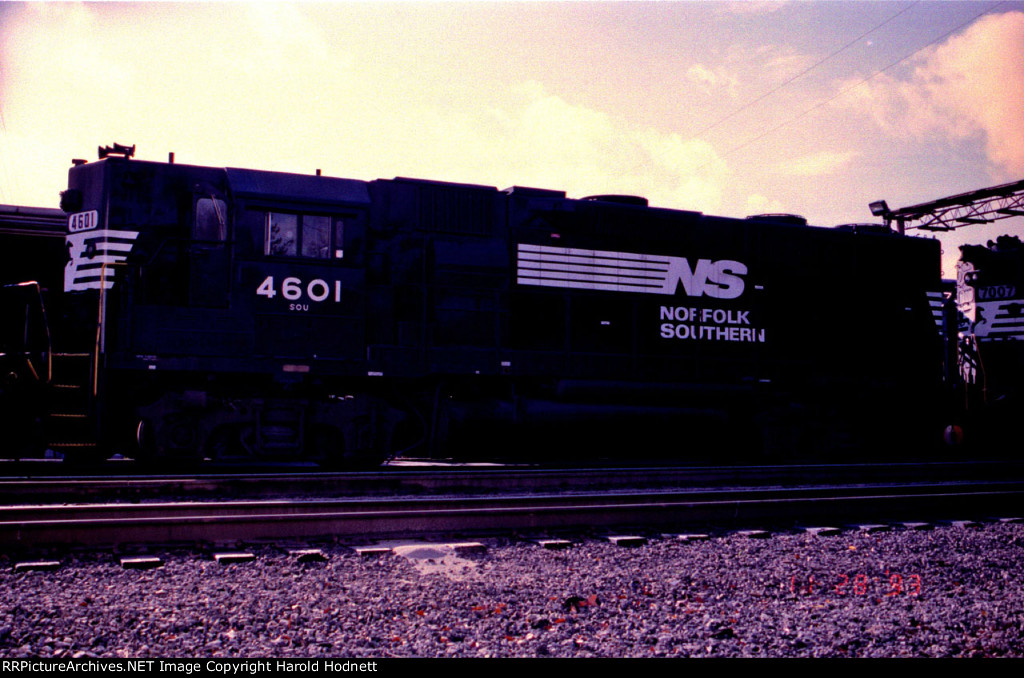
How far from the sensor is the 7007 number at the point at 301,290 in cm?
943

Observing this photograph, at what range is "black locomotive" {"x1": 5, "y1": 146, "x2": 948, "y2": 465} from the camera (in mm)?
9133

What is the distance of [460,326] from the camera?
10328 millimetres

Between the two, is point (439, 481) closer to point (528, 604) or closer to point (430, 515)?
point (430, 515)

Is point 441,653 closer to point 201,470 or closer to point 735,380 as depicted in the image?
point 201,470

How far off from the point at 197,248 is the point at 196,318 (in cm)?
A: 81

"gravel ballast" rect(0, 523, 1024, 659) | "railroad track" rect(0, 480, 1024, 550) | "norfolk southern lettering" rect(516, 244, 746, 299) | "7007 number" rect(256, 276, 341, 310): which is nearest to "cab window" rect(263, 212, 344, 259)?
"7007 number" rect(256, 276, 341, 310)

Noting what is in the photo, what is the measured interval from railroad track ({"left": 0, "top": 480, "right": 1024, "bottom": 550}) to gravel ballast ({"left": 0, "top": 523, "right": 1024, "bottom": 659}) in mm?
275

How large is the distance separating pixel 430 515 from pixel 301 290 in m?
4.38

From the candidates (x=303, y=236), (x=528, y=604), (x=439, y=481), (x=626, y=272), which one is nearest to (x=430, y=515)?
(x=528, y=604)
